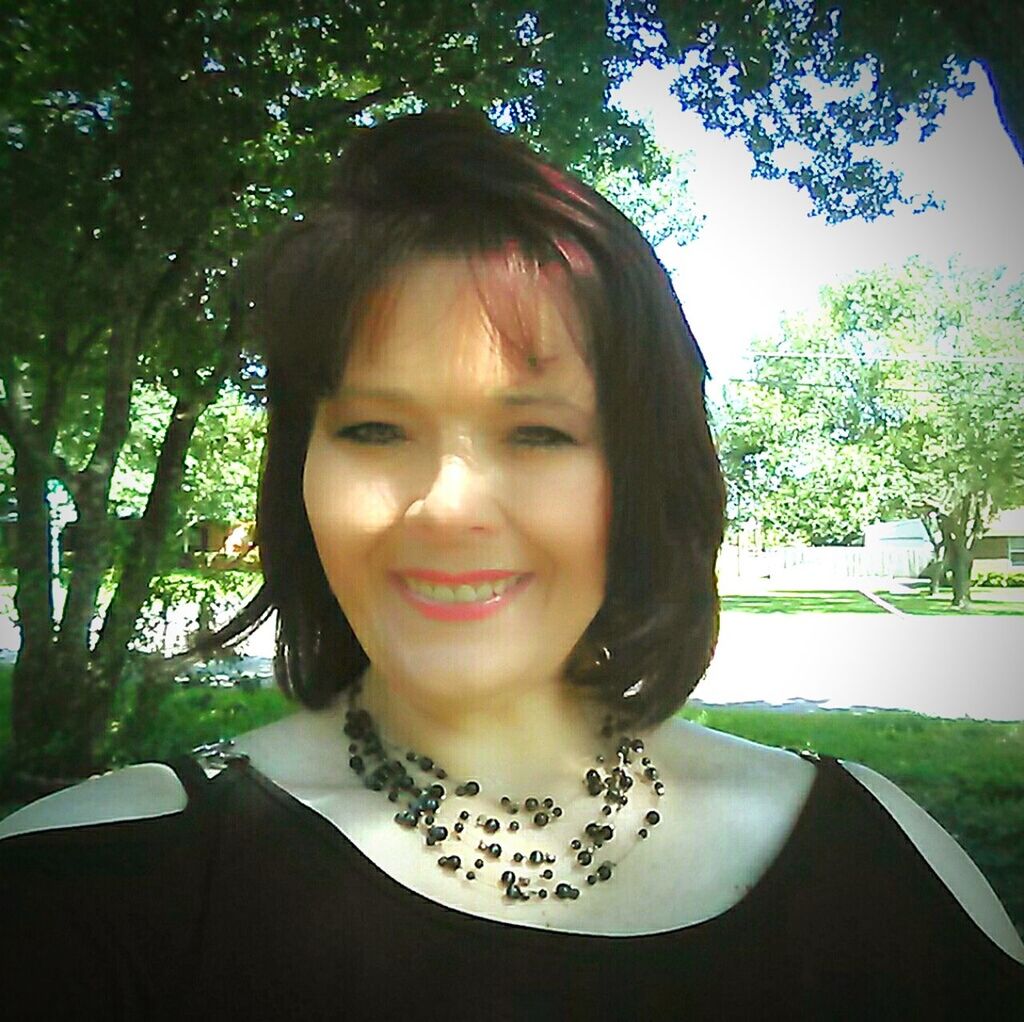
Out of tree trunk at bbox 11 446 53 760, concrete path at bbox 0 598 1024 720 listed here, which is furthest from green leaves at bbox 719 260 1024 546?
tree trunk at bbox 11 446 53 760

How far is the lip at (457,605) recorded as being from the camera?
3.75 ft

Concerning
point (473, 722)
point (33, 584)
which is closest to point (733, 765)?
point (473, 722)

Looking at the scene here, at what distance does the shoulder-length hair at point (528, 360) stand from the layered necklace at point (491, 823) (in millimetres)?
84

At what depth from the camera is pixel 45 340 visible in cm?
125

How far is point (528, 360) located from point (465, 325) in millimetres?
73

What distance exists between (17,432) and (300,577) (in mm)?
370

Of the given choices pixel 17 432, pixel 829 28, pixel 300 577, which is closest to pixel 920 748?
pixel 300 577

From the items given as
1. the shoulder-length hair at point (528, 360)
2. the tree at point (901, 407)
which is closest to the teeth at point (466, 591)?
the shoulder-length hair at point (528, 360)

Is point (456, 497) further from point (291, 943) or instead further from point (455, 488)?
point (291, 943)

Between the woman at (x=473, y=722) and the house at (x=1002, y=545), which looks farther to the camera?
the house at (x=1002, y=545)

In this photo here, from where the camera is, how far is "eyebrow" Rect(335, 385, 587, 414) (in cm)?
111

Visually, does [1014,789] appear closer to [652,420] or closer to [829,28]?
[652,420]

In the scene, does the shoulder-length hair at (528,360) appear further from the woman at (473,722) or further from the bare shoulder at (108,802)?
the bare shoulder at (108,802)

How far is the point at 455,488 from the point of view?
43.8 inches
